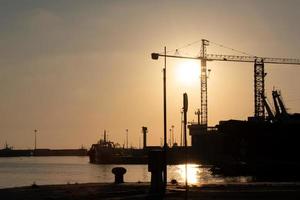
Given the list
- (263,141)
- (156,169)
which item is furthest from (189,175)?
(156,169)

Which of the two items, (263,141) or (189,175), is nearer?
(189,175)

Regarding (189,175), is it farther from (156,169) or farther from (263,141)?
(156,169)

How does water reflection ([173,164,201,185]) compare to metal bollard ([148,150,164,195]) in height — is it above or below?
below

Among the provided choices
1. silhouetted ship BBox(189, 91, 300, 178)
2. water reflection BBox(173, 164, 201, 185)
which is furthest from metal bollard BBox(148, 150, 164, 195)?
silhouetted ship BBox(189, 91, 300, 178)

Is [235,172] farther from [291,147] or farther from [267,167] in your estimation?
[291,147]

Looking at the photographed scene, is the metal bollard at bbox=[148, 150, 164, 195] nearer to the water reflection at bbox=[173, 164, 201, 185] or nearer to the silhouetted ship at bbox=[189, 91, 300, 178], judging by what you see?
the water reflection at bbox=[173, 164, 201, 185]

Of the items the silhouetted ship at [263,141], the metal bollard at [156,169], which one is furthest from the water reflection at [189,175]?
the silhouetted ship at [263,141]

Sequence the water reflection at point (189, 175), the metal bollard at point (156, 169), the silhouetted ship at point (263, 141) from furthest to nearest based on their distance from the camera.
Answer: the silhouetted ship at point (263, 141), the metal bollard at point (156, 169), the water reflection at point (189, 175)

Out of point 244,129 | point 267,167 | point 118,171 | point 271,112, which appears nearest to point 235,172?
point 267,167

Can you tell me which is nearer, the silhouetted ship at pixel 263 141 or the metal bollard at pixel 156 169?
the metal bollard at pixel 156 169

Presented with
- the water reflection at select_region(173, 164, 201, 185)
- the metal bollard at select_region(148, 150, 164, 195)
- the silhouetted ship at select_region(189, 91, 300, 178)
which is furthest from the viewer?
the silhouetted ship at select_region(189, 91, 300, 178)

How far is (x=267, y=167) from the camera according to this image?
395ft

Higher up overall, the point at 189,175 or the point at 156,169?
the point at 156,169

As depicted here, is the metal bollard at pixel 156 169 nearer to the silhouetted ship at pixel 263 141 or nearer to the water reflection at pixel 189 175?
the water reflection at pixel 189 175
